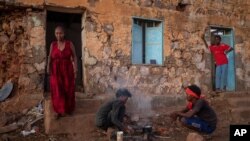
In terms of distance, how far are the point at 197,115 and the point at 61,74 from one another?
2.57m

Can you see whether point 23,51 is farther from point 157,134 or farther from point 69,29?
point 69,29

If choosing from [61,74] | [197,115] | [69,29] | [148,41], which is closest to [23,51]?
[61,74]

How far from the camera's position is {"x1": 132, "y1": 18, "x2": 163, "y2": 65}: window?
32.5 feet

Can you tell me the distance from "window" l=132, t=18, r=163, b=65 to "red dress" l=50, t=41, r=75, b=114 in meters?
3.06

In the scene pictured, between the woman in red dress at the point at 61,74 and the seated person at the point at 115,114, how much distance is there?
69 centimetres

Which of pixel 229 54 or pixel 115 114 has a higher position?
pixel 229 54

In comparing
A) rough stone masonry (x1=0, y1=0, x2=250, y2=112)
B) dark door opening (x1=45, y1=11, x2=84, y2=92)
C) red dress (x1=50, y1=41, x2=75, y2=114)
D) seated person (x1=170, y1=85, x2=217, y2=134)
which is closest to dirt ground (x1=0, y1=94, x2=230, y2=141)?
seated person (x1=170, y1=85, x2=217, y2=134)

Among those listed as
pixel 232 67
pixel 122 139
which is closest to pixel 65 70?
pixel 122 139

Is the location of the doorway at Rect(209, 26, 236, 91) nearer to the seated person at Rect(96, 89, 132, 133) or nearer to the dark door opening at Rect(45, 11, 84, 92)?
the dark door opening at Rect(45, 11, 84, 92)

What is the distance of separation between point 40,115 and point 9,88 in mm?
997

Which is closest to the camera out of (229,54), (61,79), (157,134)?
(61,79)

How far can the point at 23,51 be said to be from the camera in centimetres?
830

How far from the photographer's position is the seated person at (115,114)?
21.8 feet

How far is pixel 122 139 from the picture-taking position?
244 inches
